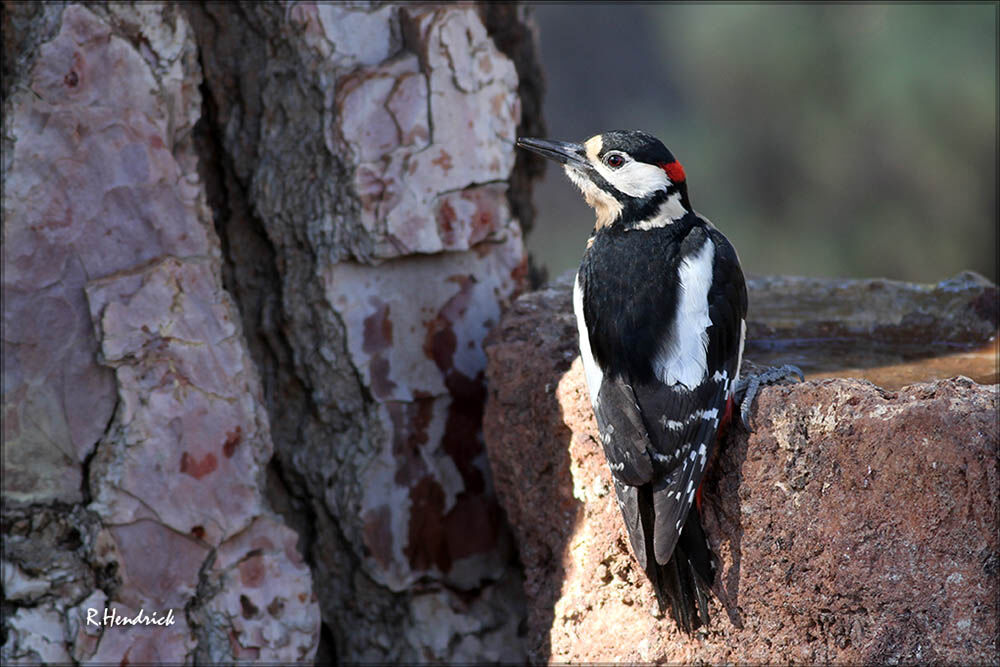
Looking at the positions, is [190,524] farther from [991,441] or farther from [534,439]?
[991,441]

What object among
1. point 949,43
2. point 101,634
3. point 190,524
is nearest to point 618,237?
point 190,524

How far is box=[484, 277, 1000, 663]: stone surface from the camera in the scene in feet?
6.97

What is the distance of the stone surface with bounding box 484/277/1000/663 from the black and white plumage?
0.30 feet

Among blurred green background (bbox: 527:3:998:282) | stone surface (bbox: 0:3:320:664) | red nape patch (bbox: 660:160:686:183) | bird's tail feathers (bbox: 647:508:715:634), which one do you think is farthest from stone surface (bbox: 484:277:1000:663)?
blurred green background (bbox: 527:3:998:282)

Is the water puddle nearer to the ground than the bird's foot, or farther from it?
farther from it

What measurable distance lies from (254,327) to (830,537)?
5.77ft

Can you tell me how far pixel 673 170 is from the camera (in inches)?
110

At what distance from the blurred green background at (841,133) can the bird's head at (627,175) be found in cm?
423

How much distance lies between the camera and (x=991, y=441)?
2080 millimetres

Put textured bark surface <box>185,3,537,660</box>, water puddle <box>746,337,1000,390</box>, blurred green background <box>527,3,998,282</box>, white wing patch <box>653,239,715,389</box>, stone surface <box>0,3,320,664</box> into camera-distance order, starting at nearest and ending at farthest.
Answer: white wing patch <box>653,239,715,389</box>
stone surface <box>0,3,320,664</box>
water puddle <box>746,337,1000,390</box>
textured bark surface <box>185,3,537,660</box>
blurred green background <box>527,3,998,282</box>

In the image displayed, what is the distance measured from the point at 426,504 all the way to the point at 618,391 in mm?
870

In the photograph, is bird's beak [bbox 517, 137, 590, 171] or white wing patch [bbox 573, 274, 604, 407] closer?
white wing patch [bbox 573, 274, 604, 407]

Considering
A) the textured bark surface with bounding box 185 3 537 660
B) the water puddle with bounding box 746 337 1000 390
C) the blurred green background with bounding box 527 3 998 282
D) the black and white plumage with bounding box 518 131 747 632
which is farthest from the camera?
the blurred green background with bounding box 527 3 998 282

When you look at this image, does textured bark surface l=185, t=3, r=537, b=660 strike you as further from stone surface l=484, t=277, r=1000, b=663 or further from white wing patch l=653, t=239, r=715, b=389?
white wing patch l=653, t=239, r=715, b=389
